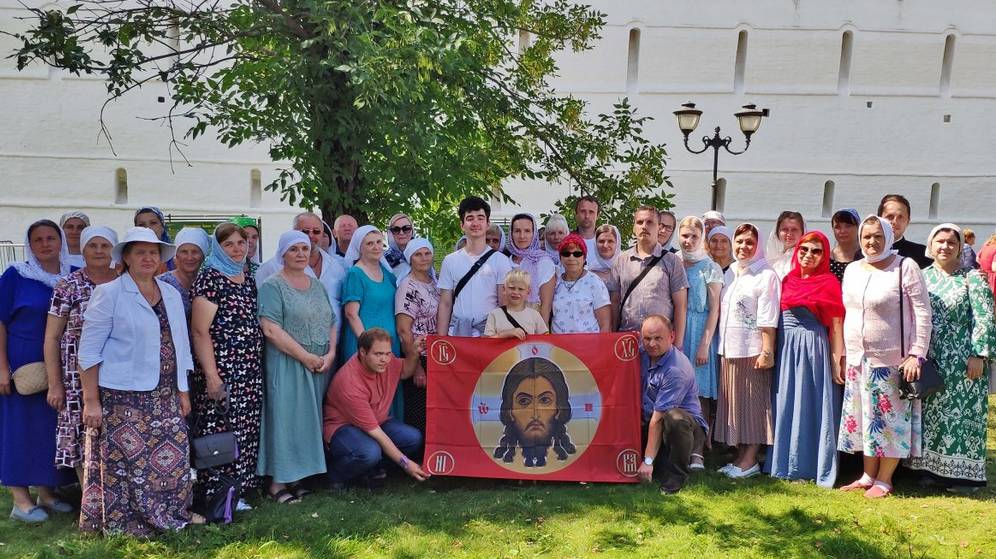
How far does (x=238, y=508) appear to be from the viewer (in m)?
5.18

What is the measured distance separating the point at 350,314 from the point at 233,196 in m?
19.3

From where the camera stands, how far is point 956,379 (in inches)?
211

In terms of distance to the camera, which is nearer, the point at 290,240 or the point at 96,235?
the point at 96,235

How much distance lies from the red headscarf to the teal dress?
3.35 metres

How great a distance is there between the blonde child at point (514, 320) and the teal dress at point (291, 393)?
119 centimetres

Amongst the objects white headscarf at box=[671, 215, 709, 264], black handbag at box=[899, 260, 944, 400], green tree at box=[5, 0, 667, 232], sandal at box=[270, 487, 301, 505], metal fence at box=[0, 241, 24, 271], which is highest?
green tree at box=[5, 0, 667, 232]

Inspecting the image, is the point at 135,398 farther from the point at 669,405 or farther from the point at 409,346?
the point at 669,405

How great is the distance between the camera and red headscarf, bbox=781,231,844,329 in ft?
18.1

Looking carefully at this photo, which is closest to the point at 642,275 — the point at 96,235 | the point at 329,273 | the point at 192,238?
the point at 329,273

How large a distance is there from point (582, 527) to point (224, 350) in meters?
2.55

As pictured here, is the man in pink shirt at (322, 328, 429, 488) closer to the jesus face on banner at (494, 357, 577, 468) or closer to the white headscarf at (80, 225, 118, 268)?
the jesus face on banner at (494, 357, 577, 468)

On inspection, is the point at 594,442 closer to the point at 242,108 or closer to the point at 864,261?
the point at 864,261

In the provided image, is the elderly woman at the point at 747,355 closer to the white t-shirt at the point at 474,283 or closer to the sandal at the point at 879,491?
the sandal at the point at 879,491

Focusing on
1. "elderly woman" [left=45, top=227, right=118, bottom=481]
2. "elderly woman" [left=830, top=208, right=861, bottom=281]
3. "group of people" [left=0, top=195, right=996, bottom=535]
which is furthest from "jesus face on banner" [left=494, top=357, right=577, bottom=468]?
"elderly woman" [left=45, top=227, right=118, bottom=481]
